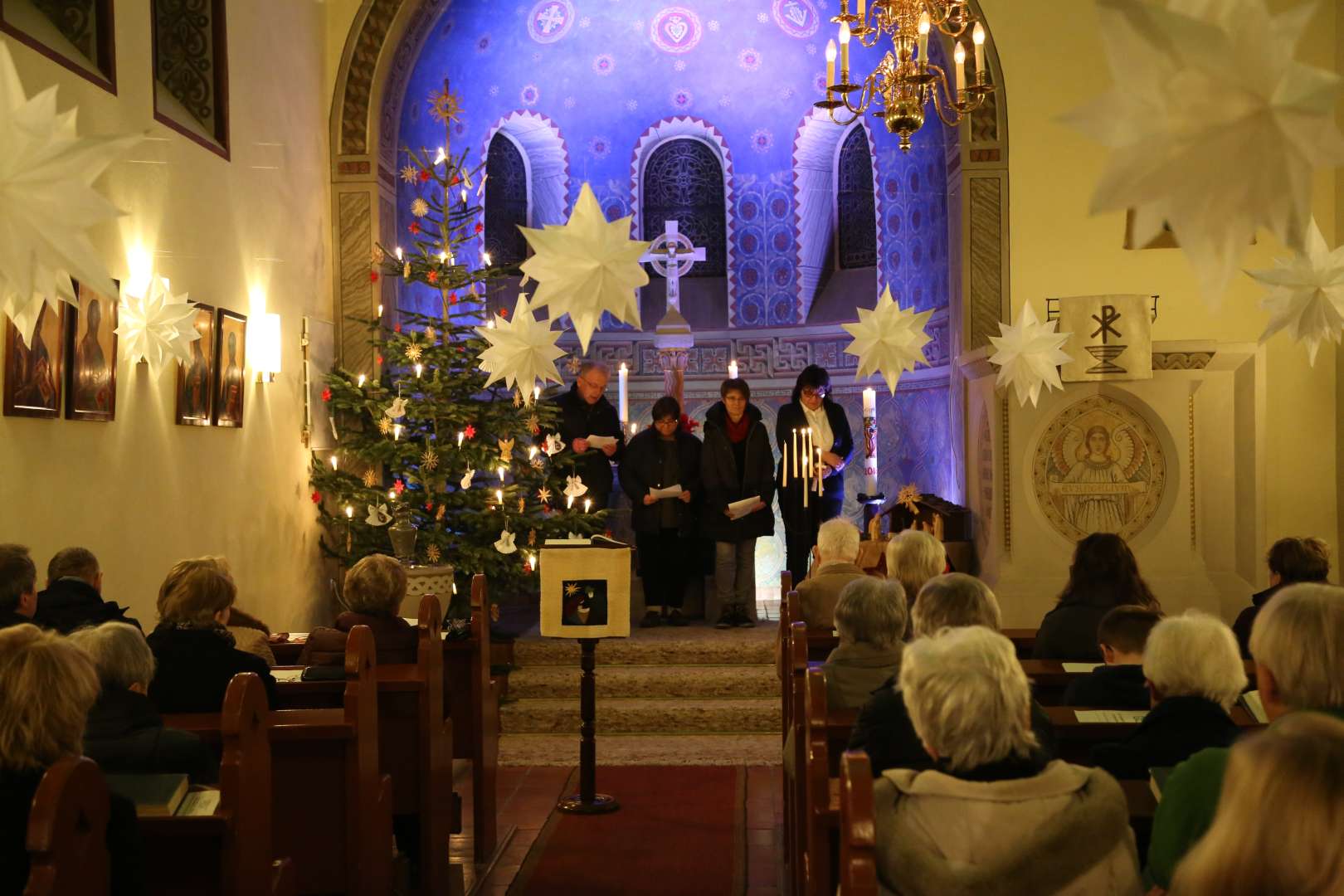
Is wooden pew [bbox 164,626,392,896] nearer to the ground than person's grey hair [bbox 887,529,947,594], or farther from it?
nearer to the ground

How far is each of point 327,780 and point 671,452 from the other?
19.1ft

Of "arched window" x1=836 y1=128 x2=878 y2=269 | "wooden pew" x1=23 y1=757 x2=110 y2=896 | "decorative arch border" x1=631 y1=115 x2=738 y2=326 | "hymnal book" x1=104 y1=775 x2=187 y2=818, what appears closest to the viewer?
"wooden pew" x1=23 y1=757 x2=110 y2=896

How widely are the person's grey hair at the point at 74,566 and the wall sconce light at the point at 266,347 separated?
138 inches

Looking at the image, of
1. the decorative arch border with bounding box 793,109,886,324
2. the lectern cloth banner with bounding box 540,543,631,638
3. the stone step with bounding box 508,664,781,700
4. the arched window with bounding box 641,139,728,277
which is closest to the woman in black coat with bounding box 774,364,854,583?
the stone step with bounding box 508,664,781,700

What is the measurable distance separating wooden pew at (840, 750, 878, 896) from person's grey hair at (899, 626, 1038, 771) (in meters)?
0.25

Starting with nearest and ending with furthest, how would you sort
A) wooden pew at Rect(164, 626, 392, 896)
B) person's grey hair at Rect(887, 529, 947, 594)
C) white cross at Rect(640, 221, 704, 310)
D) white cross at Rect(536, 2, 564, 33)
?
wooden pew at Rect(164, 626, 392, 896) → person's grey hair at Rect(887, 529, 947, 594) → white cross at Rect(640, 221, 704, 310) → white cross at Rect(536, 2, 564, 33)

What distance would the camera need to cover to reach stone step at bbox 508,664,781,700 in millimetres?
8672

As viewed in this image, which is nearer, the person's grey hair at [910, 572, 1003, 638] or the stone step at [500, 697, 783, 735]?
the person's grey hair at [910, 572, 1003, 638]

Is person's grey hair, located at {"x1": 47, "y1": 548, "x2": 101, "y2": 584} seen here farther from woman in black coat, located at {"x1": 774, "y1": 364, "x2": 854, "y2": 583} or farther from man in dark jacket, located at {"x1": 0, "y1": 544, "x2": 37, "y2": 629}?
woman in black coat, located at {"x1": 774, "y1": 364, "x2": 854, "y2": 583}

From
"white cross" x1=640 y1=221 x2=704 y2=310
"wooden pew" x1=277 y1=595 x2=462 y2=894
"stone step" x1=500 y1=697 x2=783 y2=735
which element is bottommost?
"stone step" x1=500 y1=697 x2=783 y2=735

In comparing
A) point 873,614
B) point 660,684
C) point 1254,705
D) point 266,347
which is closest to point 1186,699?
point 1254,705

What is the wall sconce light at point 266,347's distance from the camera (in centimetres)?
858

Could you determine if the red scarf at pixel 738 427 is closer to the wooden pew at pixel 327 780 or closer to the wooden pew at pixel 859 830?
the wooden pew at pixel 327 780

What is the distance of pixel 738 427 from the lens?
32.3 feet
